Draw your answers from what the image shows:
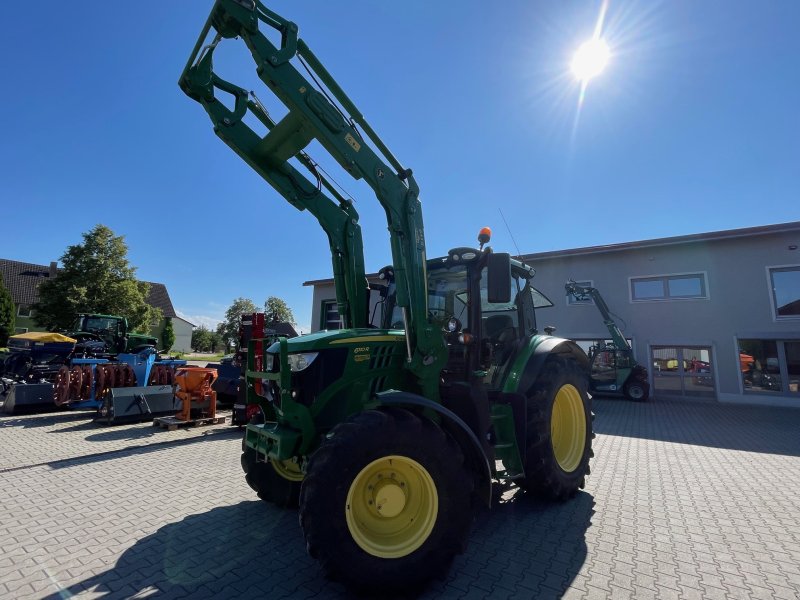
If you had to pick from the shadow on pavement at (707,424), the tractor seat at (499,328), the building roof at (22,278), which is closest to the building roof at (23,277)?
the building roof at (22,278)

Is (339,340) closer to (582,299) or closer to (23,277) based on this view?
(582,299)

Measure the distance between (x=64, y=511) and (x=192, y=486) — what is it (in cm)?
117

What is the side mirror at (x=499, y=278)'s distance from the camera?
3480 millimetres

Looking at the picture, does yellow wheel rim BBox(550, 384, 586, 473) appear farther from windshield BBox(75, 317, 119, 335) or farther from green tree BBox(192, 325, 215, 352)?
green tree BBox(192, 325, 215, 352)

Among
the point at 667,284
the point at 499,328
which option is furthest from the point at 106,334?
the point at 667,284

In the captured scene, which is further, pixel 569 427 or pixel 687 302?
pixel 687 302

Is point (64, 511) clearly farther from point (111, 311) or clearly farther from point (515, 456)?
point (111, 311)

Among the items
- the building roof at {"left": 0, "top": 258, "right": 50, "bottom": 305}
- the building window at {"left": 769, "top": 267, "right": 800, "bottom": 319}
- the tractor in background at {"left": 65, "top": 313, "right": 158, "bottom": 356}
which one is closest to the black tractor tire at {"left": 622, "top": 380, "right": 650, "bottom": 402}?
the building window at {"left": 769, "top": 267, "right": 800, "bottom": 319}

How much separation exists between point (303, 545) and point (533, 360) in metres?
2.74

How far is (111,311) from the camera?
26.5 meters

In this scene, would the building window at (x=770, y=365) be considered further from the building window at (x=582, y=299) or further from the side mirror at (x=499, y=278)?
the side mirror at (x=499, y=278)

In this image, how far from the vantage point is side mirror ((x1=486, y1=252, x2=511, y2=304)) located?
3.48 m

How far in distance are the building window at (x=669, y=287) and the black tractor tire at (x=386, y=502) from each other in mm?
14782

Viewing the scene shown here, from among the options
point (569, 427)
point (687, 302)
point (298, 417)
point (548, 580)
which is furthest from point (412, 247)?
point (687, 302)
